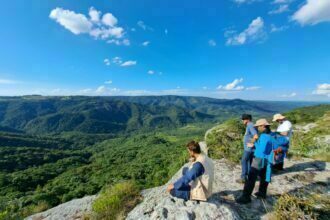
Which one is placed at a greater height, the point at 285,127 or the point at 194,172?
the point at 285,127

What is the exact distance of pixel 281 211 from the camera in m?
4.75

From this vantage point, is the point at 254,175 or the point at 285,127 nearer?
the point at 254,175

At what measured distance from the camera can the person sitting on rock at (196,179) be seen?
16.7 ft

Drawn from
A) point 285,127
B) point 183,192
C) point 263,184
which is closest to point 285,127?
point 285,127

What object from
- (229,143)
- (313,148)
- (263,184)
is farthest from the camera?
(313,148)

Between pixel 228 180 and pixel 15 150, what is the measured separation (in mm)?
150219

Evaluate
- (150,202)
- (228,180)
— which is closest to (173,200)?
(150,202)

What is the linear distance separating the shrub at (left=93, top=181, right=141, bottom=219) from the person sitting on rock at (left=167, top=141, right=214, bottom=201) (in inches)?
64.6

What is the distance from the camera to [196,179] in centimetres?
521

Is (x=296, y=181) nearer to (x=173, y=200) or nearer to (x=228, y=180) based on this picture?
(x=228, y=180)

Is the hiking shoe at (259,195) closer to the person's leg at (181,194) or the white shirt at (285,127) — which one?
the person's leg at (181,194)

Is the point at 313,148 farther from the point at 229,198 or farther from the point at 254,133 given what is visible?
the point at 229,198

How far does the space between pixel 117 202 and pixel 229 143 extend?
6871 millimetres

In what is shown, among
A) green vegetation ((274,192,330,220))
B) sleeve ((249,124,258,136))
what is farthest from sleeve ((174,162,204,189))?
sleeve ((249,124,258,136))
